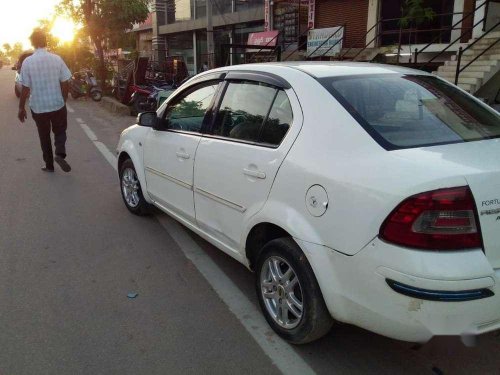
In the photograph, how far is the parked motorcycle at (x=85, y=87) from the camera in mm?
18609

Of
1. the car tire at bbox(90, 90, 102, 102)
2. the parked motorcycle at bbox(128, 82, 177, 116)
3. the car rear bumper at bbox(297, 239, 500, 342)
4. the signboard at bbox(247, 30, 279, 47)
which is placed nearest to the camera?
the car rear bumper at bbox(297, 239, 500, 342)

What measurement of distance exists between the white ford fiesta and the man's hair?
13.2 feet

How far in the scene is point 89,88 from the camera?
18906 mm

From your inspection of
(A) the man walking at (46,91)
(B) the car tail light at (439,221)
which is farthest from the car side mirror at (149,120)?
(A) the man walking at (46,91)

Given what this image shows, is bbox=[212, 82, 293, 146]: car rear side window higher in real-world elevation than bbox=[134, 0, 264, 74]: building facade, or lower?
lower

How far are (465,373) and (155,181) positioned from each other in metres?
3.02

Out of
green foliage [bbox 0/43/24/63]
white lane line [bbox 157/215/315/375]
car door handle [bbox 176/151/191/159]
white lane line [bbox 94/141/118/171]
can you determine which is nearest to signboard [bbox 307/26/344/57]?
white lane line [bbox 94/141/118/171]

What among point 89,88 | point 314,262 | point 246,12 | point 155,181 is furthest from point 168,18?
point 314,262

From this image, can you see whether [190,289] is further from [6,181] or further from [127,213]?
[6,181]

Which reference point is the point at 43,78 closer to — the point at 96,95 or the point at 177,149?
the point at 177,149

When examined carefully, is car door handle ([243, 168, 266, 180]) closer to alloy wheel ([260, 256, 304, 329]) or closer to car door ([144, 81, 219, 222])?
alloy wheel ([260, 256, 304, 329])

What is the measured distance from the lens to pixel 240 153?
10.5 ft

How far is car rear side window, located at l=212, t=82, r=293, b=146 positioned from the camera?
9.96 ft

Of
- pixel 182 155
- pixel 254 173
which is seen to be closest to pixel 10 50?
pixel 182 155
